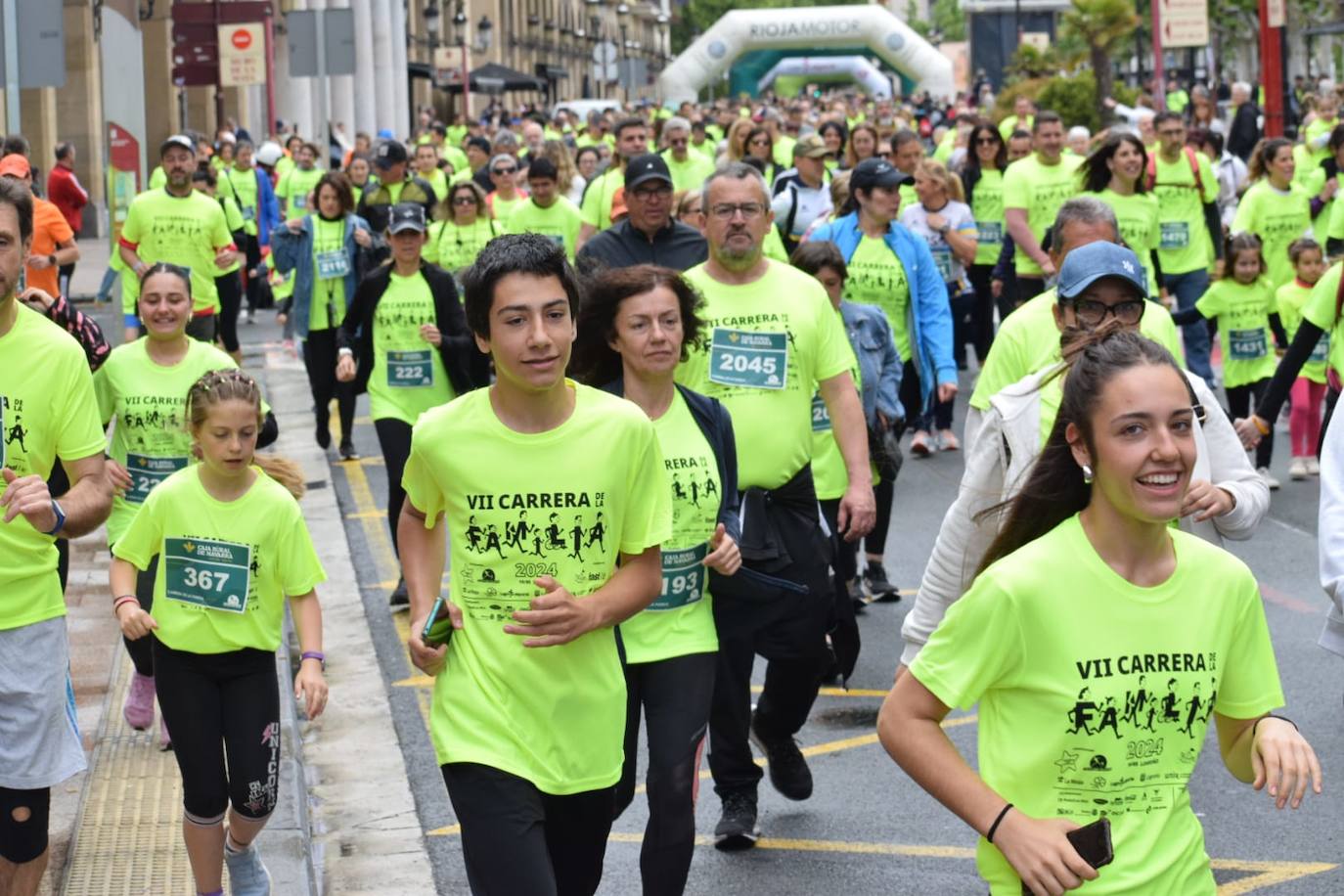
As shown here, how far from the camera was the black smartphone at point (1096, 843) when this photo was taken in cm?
354

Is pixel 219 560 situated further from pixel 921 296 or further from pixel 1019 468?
pixel 921 296

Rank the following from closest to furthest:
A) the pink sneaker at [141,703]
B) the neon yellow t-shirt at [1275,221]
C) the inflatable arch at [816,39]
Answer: the pink sneaker at [141,703], the neon yellow t-shirt at [1275,221], the inflatable arch at [816,39]

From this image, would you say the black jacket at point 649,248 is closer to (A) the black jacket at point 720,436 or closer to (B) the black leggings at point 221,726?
(A) the black jacket at point 720,436

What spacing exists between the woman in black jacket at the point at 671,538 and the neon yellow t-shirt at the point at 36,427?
1343 millimetres

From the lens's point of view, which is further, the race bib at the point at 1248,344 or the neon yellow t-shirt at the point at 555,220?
the neon yellow t-shirt at the point at 555,220

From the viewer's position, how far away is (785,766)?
23.0 feet

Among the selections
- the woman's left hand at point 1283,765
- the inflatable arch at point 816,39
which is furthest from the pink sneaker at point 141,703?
the inflatable arch at point 816,39

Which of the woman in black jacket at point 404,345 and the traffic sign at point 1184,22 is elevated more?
the traffic sign at point 1184,22

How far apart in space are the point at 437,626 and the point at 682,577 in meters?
1.18

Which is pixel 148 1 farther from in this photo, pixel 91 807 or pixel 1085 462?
pixel 1085 462

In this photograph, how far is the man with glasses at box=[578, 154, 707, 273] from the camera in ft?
28.0

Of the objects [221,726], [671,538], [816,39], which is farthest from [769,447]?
[816,39]

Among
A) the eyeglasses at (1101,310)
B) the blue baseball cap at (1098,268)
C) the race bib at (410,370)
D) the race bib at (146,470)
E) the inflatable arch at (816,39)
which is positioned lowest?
the race bib at (146,470)

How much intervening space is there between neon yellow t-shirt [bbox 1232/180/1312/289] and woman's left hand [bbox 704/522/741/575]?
9.66 meters
